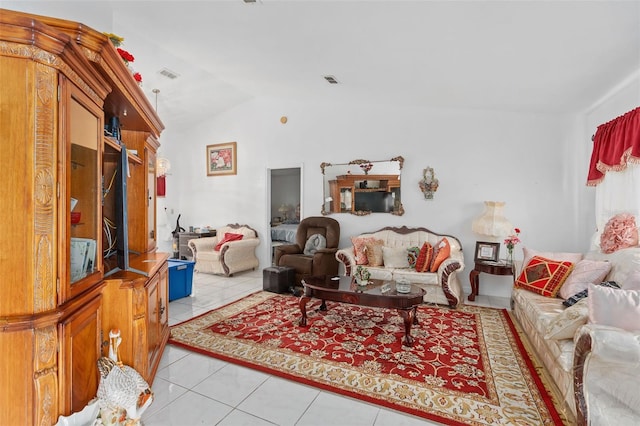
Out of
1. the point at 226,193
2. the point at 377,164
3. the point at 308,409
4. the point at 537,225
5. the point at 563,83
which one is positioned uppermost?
the point at 563,83

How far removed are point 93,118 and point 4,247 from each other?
31.7 inches

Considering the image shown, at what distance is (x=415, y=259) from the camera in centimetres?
431

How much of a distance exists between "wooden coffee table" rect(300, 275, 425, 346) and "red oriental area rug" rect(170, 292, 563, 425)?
0.84 ft

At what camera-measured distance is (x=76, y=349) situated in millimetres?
1514

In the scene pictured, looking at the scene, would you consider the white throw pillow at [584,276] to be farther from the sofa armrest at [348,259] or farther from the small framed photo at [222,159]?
the small framed photo at [222,159]

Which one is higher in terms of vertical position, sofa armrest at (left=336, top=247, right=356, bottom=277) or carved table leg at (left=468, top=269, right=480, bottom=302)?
sofa armrest at (left=336, top=247, right=356, bottom=277)

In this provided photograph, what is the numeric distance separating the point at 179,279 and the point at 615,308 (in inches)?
173

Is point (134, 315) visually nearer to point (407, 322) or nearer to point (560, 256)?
point (407, 322)

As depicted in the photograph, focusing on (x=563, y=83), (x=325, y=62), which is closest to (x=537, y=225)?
(x=563, y=83)

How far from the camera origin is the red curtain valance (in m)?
2.78

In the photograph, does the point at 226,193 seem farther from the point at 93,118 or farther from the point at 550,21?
the point at 550,21

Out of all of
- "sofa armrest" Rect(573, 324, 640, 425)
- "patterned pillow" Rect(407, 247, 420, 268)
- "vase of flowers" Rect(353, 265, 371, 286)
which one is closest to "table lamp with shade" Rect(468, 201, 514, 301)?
"patterned pillow" Rect(407, 247, 420, 268)

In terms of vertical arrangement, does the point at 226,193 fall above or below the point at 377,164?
below

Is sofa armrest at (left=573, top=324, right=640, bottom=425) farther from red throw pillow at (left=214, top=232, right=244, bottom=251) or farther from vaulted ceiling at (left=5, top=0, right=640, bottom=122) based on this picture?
red throw pillow at (left=214, top=232, right=244, bottom=251)
